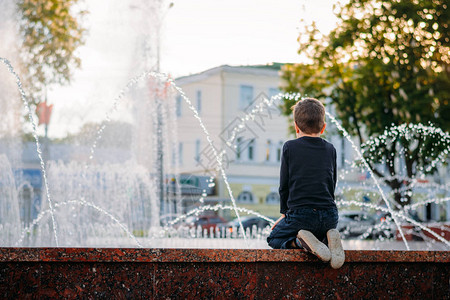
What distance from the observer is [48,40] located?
90.1ft

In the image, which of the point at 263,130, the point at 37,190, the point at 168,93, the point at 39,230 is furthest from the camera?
the point at 263,130

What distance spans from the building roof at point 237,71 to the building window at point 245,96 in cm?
86

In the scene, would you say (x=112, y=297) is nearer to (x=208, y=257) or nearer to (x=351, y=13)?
(x=208, y=257)

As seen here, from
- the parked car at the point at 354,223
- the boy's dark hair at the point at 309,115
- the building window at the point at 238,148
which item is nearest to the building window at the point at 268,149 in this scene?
the building window at the point at 238,148

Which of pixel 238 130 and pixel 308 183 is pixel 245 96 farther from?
pixel 308 183

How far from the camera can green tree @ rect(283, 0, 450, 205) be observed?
21.4 m

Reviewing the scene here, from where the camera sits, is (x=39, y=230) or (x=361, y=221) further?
(x=361, y=221)

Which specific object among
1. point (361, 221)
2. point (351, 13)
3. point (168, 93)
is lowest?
point (361, 221)

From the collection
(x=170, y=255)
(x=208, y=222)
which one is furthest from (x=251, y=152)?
(x=170, y=255)

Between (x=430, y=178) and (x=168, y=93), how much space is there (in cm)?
2422

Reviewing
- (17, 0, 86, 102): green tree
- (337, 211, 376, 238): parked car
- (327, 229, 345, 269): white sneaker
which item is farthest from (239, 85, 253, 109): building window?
(327, 229, 345, 269): white sneaker

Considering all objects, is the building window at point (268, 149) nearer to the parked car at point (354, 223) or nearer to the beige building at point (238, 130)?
the beige building at point (238, 130)

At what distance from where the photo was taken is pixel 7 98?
2578 cm

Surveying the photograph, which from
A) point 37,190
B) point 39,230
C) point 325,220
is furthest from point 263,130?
point 325,220
